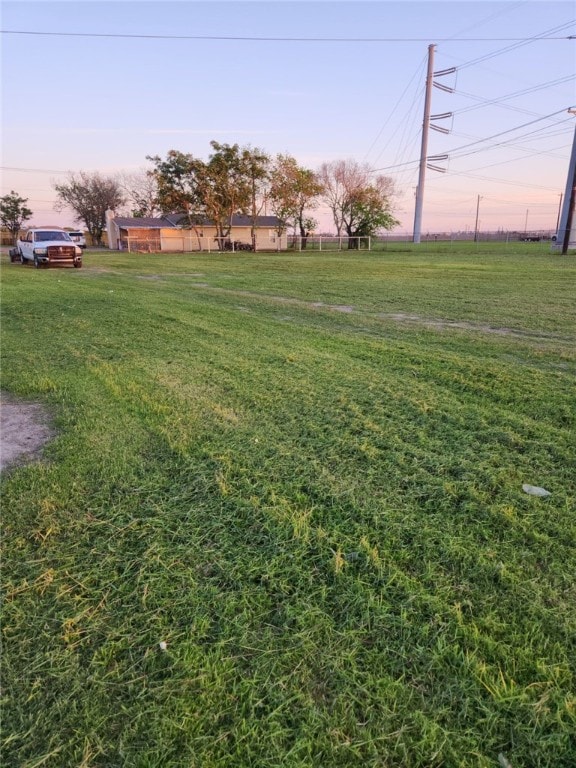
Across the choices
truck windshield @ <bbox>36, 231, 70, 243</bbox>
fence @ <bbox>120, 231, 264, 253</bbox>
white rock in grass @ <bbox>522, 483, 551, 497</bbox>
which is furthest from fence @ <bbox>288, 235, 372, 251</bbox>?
white rock in grass @ <bbox>522, 483, 551, 497</bbox>

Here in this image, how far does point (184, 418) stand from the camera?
335 centimetres

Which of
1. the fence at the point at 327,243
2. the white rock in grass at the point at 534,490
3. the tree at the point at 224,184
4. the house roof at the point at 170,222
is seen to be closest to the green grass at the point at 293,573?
the white rock in grass at the point at 534,490

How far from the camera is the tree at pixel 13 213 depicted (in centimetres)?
6044

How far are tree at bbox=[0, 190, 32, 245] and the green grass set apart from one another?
226 feet

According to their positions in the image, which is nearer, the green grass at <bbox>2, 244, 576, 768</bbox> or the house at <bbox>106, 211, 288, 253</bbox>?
the green grass at <bbox>2, 244, 576, 768</bbox>

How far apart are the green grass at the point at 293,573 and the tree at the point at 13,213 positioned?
68855 millimetres

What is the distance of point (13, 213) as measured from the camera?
61.5 meters

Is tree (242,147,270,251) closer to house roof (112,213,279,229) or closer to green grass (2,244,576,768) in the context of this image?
house roof (112,213,279,229)

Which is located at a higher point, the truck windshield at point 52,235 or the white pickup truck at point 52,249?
the truck windshield at point 52,235

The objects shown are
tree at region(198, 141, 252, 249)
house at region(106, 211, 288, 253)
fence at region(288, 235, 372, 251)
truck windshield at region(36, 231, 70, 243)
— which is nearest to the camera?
truck windshield at region(36, 231, 70, 243)

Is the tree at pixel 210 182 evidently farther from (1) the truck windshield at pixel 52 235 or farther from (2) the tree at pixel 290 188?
(1) the truck windshield at pixel 52 235

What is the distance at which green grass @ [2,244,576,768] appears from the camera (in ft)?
4.15

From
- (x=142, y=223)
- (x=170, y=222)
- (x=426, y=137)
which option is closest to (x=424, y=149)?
(x=426, y=137)

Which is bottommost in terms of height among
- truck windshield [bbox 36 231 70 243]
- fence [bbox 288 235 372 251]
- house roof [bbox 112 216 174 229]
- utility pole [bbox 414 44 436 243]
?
truck windshield [bbox 36 231 70 243]
